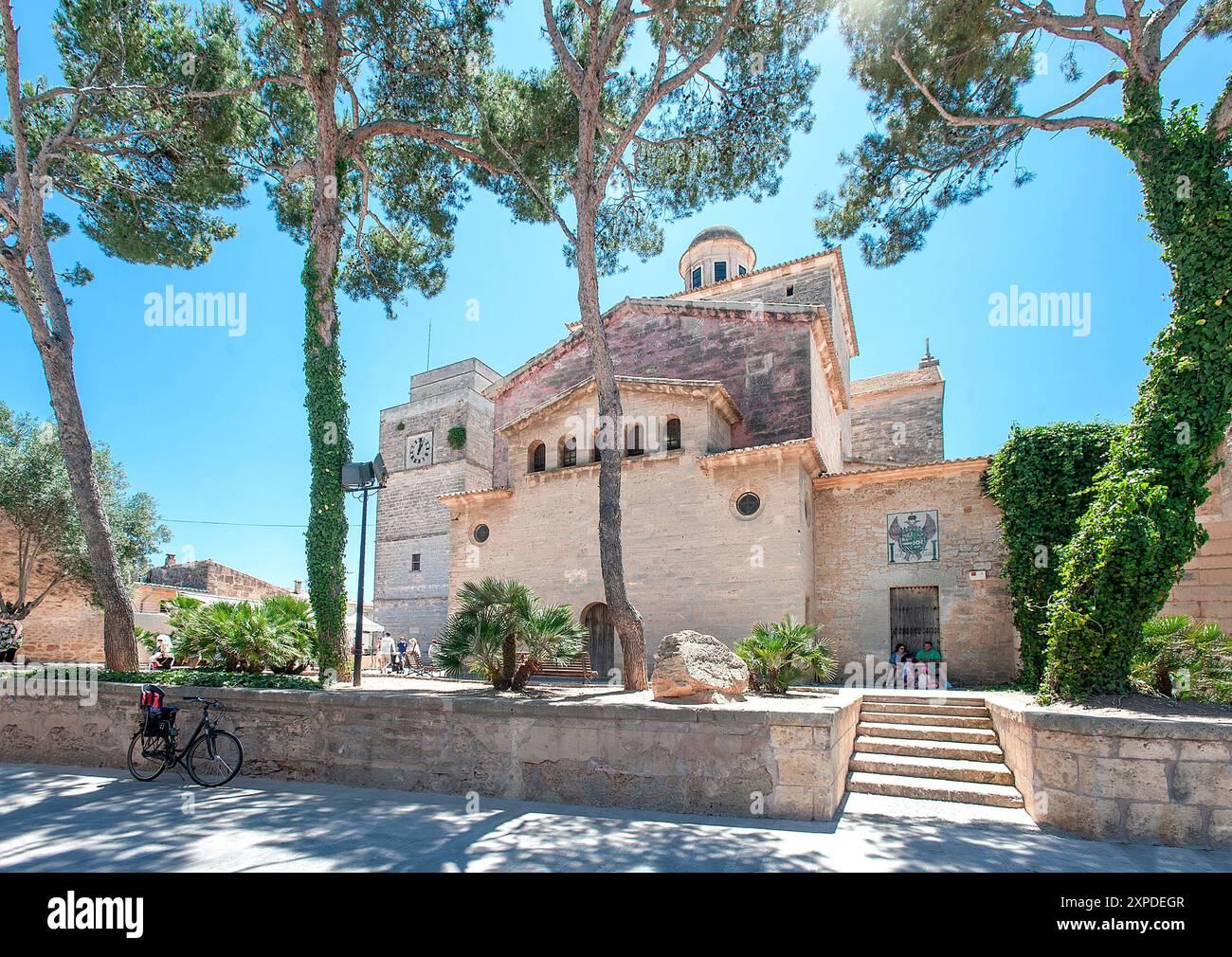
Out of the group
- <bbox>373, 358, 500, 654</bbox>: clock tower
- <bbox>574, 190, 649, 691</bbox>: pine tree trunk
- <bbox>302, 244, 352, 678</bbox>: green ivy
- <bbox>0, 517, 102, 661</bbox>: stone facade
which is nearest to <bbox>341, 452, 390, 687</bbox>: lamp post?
<bbox>302, 244, 352, 678</bbox>: green ivy

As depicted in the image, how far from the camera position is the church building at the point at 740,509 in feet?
44.8

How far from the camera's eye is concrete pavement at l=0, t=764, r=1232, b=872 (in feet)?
15.5

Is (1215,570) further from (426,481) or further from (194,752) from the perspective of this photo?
(426,481)

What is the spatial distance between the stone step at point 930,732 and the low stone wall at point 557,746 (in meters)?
0.37

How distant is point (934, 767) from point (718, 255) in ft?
77.2

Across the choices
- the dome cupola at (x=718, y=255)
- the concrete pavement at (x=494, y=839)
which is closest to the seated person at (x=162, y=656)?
the concrete pavement at (x=494, y=839)

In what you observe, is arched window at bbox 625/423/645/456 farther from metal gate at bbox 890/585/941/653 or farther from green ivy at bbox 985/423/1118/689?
green ivy at bbox 985/423/1118/689

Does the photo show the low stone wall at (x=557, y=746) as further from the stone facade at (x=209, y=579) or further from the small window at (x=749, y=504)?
the stone facade at (x=209, y=579)

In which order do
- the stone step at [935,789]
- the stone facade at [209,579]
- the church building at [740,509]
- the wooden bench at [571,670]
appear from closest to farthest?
1. the stone step at [935,789]
2. the church building at [740,509]
3. the wooden bench at [571,670]
4. the stone facade at [209,579]

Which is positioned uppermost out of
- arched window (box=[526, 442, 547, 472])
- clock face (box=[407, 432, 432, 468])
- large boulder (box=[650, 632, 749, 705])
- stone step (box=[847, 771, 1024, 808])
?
clock face (box=[407, 432, 432, 468])

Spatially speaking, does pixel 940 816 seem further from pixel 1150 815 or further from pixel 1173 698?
pixel 1173 698

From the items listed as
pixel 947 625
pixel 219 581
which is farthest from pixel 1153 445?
pixel 219 581

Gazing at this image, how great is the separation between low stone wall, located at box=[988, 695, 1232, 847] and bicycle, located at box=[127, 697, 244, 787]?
8.62 meters

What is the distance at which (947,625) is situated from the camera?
13.7m
